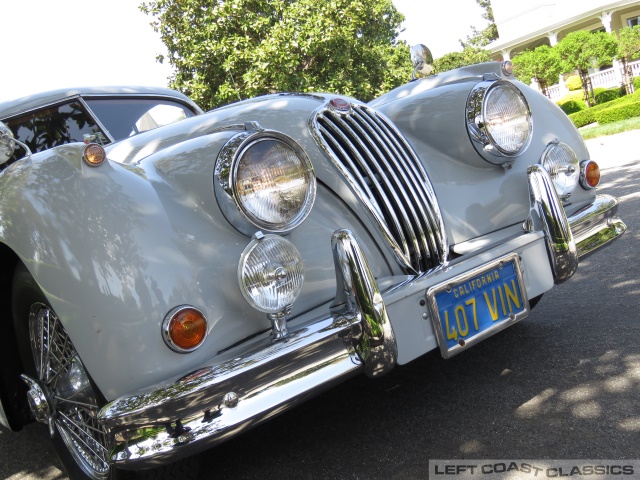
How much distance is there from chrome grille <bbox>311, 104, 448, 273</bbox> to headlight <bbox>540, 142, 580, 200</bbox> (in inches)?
23.0

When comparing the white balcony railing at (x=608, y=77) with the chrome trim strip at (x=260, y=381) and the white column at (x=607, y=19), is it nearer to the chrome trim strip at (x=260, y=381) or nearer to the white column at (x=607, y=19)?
the white column at (x=607, y=19)

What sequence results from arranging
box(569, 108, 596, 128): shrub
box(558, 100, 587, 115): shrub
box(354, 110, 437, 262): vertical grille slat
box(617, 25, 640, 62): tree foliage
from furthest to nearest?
box(558, 100, 587, 115): shrub < box(617, 25, 640, 62): tree foliage < box(569, 108, 596, 128): shrub < box(354, 110, 437, 262): vertical grille slat

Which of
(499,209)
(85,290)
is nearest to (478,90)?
(499,209)

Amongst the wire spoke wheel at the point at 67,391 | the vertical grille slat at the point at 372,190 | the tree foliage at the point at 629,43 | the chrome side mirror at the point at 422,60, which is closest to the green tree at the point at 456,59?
the tree foliage at the point at 629,43

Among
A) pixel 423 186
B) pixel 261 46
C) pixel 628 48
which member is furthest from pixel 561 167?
pixel 628 48

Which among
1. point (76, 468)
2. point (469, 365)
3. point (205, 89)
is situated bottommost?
point (469, 365)

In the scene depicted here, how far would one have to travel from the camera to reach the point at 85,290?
6.45ft

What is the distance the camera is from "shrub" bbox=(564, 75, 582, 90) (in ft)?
103

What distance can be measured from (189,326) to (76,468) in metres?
0.93

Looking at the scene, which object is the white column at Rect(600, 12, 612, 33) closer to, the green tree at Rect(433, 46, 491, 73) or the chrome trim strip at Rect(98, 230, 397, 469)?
the green tree at Rect(433, 46, 491, 73)

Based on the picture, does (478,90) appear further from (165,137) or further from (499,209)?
(165,137)

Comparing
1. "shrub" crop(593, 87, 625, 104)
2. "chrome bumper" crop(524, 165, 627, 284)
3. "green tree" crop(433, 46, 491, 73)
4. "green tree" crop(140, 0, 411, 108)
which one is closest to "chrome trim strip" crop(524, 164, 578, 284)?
"chrome bumper" crop(524, 165, 627, 284)

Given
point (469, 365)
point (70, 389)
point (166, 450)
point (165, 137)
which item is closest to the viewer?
point (166, 450)

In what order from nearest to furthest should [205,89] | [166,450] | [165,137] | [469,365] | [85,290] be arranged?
[166,450]
[85,290]
[165,137]
[469,365]
[205,89]
